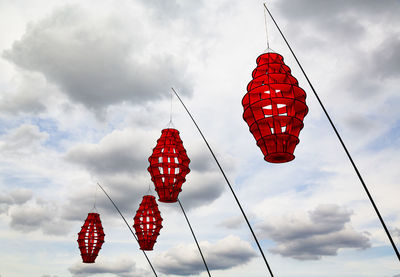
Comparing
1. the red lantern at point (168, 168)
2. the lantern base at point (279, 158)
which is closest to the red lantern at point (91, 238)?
the red lantern at point (168, 168)

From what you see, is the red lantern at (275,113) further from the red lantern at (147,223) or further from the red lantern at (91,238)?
the red lantern at (91,238)

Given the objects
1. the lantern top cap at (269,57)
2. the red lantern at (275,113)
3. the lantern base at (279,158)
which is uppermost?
the lantern top cap at (269,57)

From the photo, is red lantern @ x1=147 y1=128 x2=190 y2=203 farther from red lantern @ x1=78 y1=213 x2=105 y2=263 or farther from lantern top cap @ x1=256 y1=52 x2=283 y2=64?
red lantern @ x1=78 y1=213 x2=105 y2=263

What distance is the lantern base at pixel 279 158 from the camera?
5598 millimetres

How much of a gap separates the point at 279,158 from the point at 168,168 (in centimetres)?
410

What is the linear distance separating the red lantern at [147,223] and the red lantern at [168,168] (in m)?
4.40

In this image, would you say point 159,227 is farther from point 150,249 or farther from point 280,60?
point 280,60

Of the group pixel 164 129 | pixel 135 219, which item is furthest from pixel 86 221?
pixel 164 129

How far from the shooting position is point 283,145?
5.51 metres

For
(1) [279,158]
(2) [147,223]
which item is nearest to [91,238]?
(2) [147,223]

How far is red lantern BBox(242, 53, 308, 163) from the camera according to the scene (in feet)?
18.0

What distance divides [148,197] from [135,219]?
117 centimetres

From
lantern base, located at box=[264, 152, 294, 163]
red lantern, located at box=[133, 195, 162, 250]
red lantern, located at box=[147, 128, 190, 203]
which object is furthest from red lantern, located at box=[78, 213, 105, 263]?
lantern base, located at box=[264, 152, 294, 163]

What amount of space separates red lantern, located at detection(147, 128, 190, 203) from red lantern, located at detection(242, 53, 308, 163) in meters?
3.82
